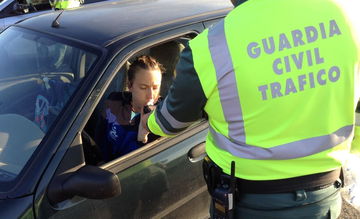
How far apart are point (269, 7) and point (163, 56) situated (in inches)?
49.6

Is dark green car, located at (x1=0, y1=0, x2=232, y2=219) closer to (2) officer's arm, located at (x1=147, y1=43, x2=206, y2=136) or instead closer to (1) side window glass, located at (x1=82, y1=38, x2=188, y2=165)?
(1) side window glass, located at (x1=82, y1=38, x2=188, y2=165)

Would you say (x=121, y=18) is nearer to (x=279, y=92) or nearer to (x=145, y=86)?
(x=145, y=86)

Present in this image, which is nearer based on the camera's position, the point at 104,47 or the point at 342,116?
the point at 342,116

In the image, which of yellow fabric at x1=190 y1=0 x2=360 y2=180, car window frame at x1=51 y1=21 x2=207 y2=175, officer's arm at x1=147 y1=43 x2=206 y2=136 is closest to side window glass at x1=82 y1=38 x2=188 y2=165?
car window frame at x1=51 y1=21 x2=207 y2=175

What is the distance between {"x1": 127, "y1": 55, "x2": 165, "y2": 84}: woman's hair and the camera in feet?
7.38

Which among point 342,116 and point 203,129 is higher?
point 342,116

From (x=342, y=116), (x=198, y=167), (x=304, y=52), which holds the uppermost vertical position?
(x=304, y=52)

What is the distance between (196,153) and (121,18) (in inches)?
33.3

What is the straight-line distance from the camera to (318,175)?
145 centimetres

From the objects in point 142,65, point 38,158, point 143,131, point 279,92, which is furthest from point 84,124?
point 279,92

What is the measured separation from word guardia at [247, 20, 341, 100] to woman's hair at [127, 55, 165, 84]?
1.06 metres

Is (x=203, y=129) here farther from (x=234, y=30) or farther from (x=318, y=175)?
(x=234, y=30)

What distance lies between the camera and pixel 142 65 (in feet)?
7.37

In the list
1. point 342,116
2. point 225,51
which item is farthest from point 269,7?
point 342,116
